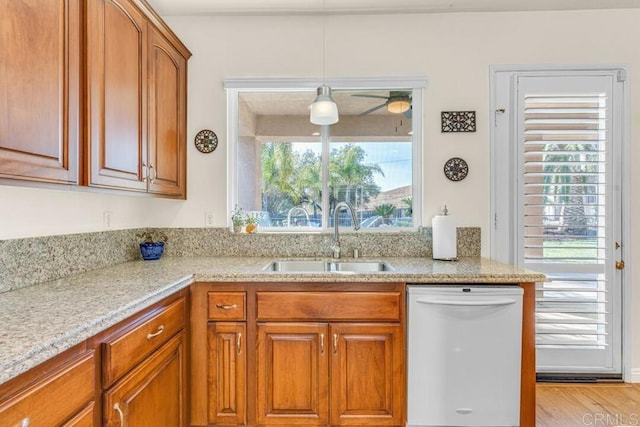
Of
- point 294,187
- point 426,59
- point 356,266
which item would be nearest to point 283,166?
point 294,187

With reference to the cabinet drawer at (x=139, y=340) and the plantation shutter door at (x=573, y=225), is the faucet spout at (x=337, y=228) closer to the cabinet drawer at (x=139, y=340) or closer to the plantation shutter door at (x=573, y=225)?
the cabinet drawer at (x=139, y=340)

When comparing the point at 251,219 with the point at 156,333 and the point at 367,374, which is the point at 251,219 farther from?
the point at 367,374

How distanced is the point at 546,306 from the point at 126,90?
2833mm

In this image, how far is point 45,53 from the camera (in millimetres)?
1230

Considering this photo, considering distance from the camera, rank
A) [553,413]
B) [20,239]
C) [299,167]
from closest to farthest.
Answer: [20,239] → [553,413] → [299,167]

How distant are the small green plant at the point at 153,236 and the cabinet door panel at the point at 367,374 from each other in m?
1.40

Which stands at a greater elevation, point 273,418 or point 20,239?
point 20,239

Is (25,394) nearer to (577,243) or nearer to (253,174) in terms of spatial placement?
(253,174)

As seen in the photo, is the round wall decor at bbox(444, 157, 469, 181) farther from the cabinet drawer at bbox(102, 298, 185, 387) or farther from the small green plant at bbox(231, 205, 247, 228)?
the cabinet drawer at bbox(102, 298, 185, 387)

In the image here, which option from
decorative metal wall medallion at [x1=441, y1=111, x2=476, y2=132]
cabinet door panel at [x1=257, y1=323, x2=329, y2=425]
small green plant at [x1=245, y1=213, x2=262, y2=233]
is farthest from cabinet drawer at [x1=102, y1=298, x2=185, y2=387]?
decorative metal wall medallion at [x1=441, y1=111, x2=476, y2=132]

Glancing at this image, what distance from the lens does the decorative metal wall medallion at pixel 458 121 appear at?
2.46 metres

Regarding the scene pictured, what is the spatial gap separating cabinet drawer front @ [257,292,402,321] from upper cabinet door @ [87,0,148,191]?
1.03 meters

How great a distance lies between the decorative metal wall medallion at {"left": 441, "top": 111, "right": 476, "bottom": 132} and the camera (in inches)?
97.0

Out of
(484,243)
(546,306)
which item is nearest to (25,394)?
(484,243)
